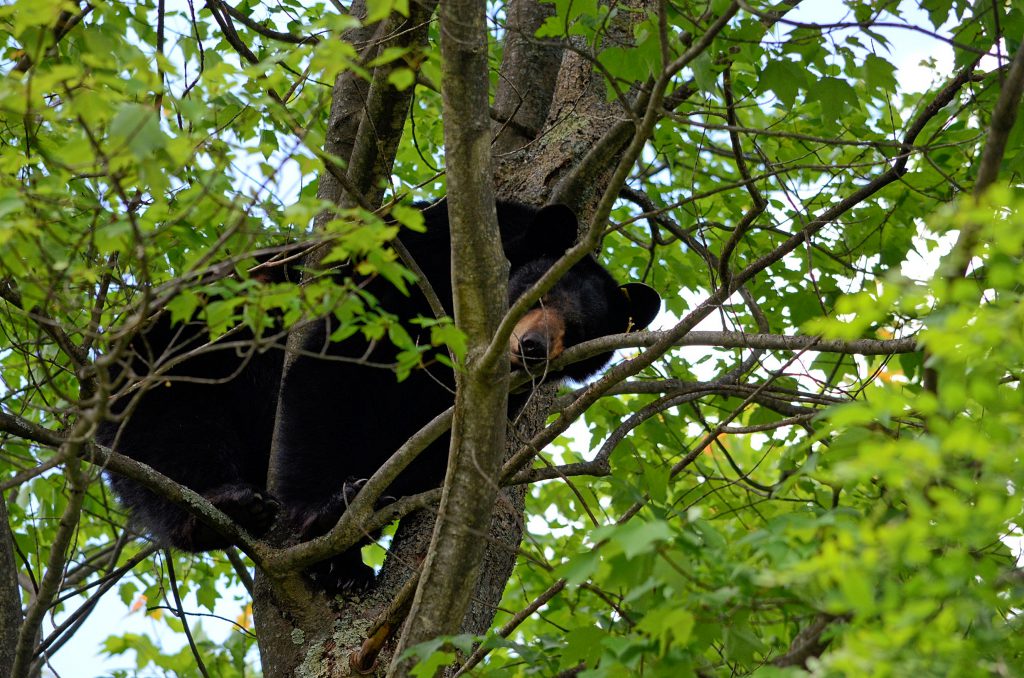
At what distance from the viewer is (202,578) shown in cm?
823

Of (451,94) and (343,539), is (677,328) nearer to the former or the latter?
(451,94)

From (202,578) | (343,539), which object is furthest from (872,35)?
(202,578)

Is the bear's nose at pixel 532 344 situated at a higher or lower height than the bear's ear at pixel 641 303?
lower

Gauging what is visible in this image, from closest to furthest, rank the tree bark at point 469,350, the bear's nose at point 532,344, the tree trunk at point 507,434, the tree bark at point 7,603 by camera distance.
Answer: the tree bark at point 469,350, the tree trunk at point 507,434, the tree bark at point 7,603, the bear's nose at point 532,344

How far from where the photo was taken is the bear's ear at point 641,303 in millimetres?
6171

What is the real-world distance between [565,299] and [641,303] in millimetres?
487

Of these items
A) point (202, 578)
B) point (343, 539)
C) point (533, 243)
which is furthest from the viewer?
point (202, 578)

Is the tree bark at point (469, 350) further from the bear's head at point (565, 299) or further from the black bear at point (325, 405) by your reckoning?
the bear's head at point (565, 299)

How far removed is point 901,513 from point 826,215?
3.80ft

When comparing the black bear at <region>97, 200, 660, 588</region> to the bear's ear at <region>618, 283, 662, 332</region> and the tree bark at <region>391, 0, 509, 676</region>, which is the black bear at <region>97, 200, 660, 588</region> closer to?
the bear's ear at <region>618, 283, 662, 332</region>

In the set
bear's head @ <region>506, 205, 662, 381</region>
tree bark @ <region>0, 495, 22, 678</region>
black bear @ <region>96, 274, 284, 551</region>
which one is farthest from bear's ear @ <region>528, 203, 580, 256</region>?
tree bark @ <region>0, 495, 22, 678</region>

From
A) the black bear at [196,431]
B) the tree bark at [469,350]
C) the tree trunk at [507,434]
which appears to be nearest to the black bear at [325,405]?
the black bear at [196,431]

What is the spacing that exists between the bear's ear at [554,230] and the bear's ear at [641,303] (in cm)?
62

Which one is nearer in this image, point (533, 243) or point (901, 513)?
point (901, 513)
